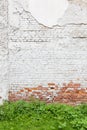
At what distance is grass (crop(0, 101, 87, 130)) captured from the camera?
780 centimetres

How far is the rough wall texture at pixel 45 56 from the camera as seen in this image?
Result: 27.5 ft

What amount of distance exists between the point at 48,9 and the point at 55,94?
1.65m

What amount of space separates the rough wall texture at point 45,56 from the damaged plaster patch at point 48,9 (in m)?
0.10

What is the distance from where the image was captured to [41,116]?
26.8 ft

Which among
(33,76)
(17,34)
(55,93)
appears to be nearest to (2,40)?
(17,34)

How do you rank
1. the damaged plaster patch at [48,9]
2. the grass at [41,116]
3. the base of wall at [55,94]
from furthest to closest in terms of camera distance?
the base of wall at [55,94], the damaged plaster patch at [48,9], the grass at [41,116]

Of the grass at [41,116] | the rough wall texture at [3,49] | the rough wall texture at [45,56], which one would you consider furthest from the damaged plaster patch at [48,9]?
the grass at [41,116]

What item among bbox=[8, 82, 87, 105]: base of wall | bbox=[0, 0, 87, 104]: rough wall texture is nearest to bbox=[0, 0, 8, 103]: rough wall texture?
bbox=[0, 0, 87, 104]: rough wall texture

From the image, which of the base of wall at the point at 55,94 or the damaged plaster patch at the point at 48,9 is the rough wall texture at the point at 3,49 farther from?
the damaged plaster patch at the point at 48,9

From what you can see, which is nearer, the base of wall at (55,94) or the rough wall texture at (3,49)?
the rough wall texture at (3,49)

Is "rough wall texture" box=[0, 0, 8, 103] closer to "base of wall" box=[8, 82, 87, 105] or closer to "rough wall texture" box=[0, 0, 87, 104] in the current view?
"rough wall texture" box=[0, 0, 87, 104]

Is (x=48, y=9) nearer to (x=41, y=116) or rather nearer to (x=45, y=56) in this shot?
(x=45, y=56)

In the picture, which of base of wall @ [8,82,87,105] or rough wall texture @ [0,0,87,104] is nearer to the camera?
rough wall texture @ [0,0,87,104]

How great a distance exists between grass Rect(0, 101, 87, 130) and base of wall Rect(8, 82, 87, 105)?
0.17 metres
